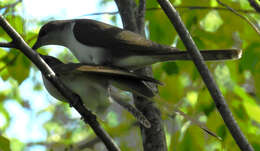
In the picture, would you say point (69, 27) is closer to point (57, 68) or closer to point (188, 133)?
point (57, 68)

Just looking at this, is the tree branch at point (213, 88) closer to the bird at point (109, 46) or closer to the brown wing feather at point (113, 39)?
the bird at point (109, 46)

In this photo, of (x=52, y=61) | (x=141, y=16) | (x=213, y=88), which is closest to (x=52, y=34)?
(x=52, y=61)

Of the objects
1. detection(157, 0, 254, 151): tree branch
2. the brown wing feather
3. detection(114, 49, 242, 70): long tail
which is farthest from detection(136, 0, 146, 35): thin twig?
detection(157, 0, 254, 151): tree branch

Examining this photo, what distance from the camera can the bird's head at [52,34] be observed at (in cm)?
358

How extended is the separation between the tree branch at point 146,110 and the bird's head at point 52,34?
74 centimetres

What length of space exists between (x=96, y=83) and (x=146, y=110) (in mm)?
416

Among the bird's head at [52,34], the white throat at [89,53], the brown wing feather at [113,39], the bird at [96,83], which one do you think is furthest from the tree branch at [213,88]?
the bird's head at [52,34]

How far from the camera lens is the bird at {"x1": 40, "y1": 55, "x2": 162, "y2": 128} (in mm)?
2574

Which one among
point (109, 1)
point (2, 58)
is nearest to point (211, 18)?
point (2, 58)

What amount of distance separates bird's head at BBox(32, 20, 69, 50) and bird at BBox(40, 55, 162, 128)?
0.68m

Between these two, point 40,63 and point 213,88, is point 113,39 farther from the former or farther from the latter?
point 213,88

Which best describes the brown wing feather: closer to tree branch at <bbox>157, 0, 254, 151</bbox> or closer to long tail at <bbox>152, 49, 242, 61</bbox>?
long tail at <bbox>152, 49, 242, 61</bbox>

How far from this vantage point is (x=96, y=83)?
2783 millimetres

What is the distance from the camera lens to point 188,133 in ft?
10.0
